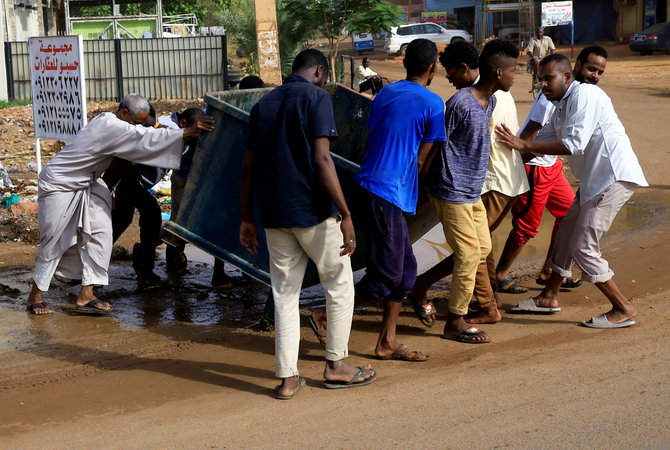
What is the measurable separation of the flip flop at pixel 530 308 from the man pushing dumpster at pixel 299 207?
1.77 metres

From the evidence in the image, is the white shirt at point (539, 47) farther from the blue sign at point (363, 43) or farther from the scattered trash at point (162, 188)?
the blue sign at point (363, 43)

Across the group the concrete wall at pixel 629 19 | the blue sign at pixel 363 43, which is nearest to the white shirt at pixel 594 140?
the concrete wall at pixel 629 19

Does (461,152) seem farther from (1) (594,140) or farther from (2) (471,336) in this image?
(2) (471,336)

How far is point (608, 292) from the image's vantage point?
5086mm

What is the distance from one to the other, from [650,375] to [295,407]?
1.89m

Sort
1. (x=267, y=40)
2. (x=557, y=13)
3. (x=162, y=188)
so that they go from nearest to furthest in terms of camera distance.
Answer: (x=162, y=188) → (x=267, y=40) → (x=557, y=13)

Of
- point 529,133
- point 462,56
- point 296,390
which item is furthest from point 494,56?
point 296,390

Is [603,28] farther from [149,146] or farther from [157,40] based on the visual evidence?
[149,146]

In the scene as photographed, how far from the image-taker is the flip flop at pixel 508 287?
6.11 metres

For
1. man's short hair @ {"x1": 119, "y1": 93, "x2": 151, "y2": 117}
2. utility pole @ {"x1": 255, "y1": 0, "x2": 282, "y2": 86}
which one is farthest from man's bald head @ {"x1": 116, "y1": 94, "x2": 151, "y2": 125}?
utility pole @ {"x1": 255, "y1": 0, "x2": 282, "y2": 86}

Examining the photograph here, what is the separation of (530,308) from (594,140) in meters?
1.24

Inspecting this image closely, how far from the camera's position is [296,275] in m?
4.11

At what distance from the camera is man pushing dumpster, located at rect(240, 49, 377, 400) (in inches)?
153

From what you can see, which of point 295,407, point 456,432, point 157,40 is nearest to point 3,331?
point 295,407
